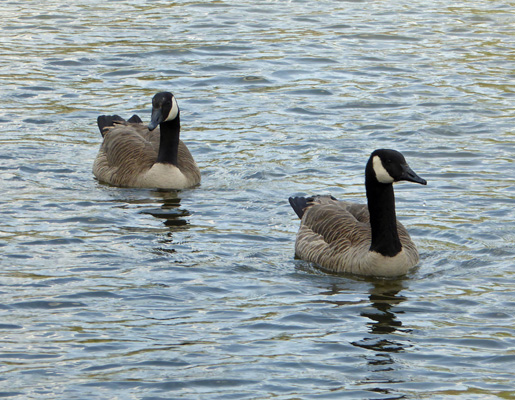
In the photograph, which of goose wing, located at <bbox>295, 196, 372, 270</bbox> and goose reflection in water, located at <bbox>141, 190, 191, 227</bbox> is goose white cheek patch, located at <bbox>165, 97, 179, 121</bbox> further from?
goose wing, located at <bbox>295, 196, 372, 270</bbox>

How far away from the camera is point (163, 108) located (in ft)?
52.5

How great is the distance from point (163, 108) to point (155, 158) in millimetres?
818

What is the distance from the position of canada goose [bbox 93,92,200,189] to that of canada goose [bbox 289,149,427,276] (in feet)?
10.4

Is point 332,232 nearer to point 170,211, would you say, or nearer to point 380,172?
point 380,172

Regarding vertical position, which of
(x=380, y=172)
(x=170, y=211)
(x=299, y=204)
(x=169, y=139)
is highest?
(x=380, y=172)

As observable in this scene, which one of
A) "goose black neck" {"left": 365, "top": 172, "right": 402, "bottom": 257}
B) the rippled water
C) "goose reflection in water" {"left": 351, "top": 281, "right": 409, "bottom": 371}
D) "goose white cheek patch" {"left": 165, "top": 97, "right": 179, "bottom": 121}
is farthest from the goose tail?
"goose white cheek patch" {"left": 165, "top": 97, "right": 179, "bottom": 121}

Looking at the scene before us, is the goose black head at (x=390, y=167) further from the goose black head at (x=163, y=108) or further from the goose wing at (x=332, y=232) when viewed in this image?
the goose black head at (x=163, y=108)

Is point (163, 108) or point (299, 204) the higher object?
point (163, 108)

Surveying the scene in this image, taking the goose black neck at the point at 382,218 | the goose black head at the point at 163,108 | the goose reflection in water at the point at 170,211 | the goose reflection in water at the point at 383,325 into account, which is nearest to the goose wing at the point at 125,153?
the goose reflection in water at the point at 170,211

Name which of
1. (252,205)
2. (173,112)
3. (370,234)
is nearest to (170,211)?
(252,205)

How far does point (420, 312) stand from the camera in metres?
11.1

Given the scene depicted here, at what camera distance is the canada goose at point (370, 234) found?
1224 centimetres

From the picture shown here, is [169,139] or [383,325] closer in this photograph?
[383,325]

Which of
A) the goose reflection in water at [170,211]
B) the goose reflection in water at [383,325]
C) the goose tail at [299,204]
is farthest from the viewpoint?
the goose reflection in water at [170,211]
